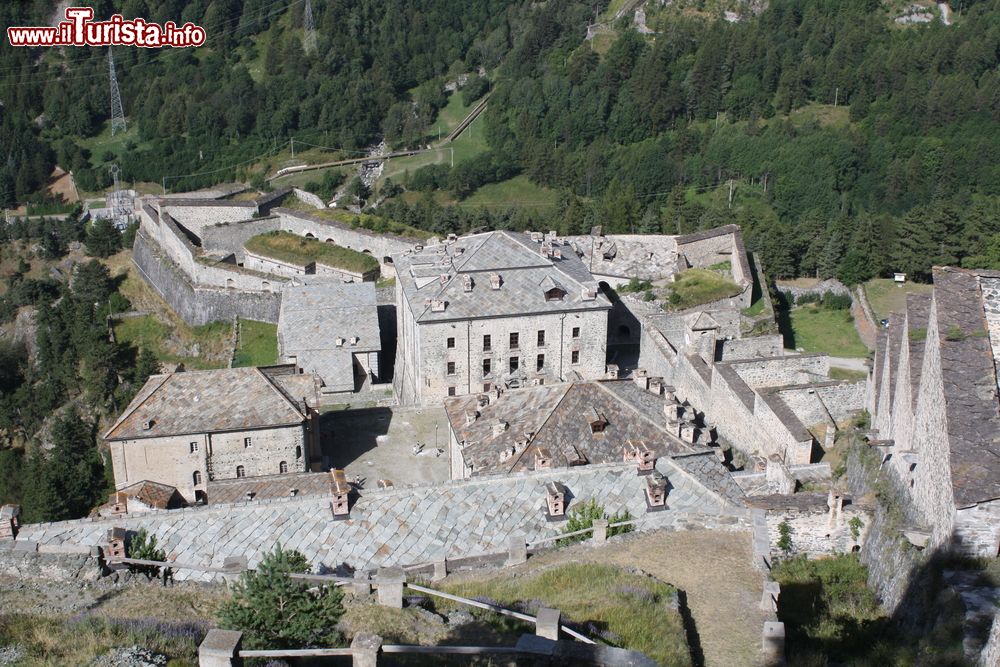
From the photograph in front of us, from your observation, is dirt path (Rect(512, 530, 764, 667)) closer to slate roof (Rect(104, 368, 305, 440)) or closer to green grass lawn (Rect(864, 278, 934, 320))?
slate roof (Rect(104, 368, 305, 440))

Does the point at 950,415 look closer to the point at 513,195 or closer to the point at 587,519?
the point at 587,519

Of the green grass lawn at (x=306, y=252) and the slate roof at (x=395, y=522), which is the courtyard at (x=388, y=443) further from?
the green grass lawn at (x=306, y=252)

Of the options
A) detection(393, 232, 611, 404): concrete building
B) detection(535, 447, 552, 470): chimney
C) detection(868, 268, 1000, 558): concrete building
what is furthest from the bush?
detection(393, 232, 611, 404): concrete building

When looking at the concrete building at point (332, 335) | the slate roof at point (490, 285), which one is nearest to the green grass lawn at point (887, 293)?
the slate roof at point (490, 285)

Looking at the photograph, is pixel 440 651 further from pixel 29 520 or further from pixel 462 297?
pixel 29 520

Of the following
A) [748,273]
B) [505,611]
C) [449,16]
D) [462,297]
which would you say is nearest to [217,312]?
[462,297]

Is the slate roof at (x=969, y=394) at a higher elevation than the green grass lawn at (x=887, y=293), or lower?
higher

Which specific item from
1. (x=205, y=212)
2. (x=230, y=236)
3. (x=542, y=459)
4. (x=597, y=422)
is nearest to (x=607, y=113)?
(x=205, y=212)
